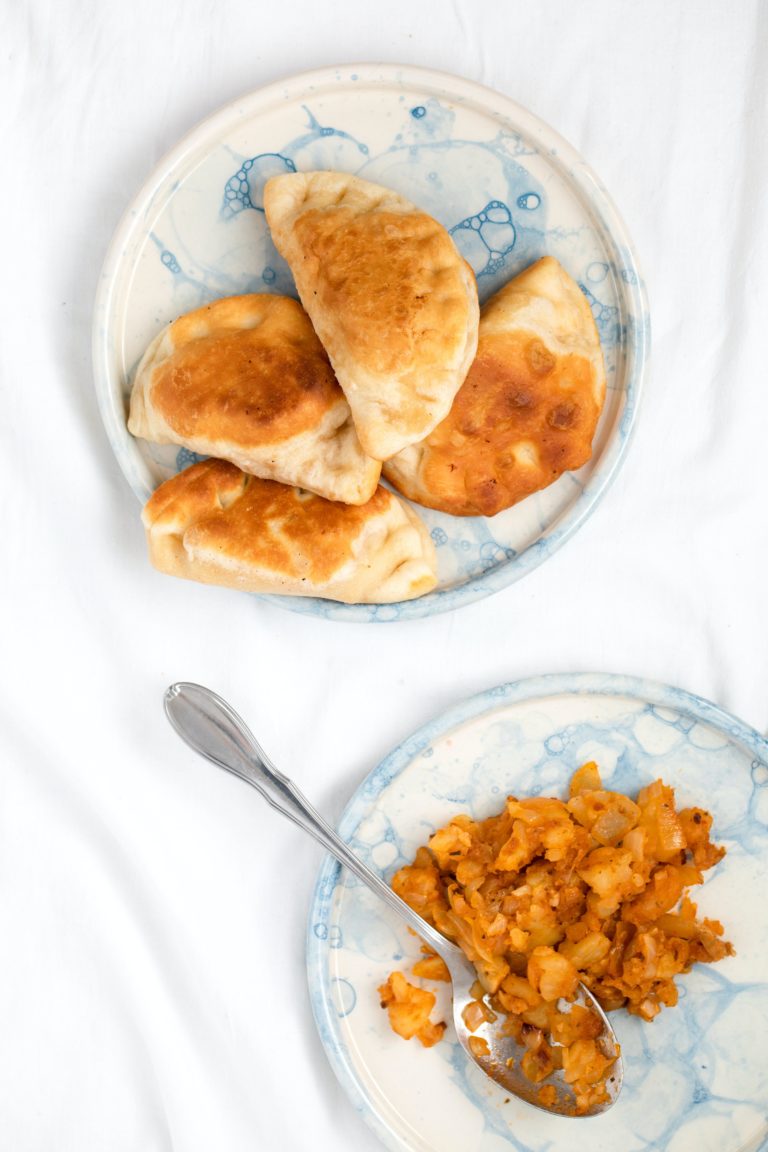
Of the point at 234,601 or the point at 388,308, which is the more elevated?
the point at 388,308

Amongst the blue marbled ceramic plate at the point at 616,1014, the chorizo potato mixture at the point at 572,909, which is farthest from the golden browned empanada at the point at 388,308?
the chorizo potato mixture at the point at 572,909

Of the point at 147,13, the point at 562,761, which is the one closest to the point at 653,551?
the point at 562,761

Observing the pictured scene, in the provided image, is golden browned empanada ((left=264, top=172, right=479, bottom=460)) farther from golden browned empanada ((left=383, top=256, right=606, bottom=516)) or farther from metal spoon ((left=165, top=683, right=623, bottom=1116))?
metal spoon ((left=165, top=683, right=623, bottom=1116))

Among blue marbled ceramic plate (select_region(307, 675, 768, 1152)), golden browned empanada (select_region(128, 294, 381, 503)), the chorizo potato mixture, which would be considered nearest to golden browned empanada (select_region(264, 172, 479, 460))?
golden browned empanada (select_region(128, 294, 381, 503))

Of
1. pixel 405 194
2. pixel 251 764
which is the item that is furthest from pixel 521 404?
pixel 251 764

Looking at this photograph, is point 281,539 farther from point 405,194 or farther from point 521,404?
point 405,194

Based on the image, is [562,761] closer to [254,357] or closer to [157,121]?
[254,357]
